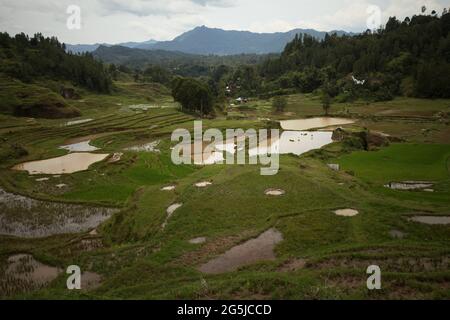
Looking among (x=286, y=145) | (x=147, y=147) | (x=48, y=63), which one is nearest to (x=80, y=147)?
(x=147, y=147)

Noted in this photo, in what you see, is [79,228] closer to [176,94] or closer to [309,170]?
[309,170]

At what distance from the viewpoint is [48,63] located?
124 metres

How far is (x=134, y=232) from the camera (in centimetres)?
2362

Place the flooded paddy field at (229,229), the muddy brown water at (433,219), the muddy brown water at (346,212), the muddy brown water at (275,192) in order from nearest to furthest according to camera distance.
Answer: the flooded paddy field at (229,229), the muddy brown water at (433,219), the muddy brown water at (346,212), the muddy brown water at (275,192)

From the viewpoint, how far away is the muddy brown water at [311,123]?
8084 cm

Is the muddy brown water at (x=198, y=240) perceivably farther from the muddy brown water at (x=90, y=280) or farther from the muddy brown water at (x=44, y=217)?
the muddy brown water at (x=44, y=217)

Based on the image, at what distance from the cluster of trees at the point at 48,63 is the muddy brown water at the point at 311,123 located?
7537cm

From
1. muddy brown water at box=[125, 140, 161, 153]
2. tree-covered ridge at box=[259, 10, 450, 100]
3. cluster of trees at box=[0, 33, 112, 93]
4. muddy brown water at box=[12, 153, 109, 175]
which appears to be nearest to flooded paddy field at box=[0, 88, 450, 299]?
muddy brown water at box=[12, 153, 109, 175]

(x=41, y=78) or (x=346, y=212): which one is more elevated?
(x=41, y=78)

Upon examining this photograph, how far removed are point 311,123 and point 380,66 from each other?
7265 cm

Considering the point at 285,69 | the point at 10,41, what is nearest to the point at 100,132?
the point at 10,41

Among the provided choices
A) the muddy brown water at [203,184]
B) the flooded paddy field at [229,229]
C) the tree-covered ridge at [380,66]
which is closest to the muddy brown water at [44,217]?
the flooded paddy field at [229,229]

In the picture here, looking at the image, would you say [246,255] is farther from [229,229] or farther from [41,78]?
[41,78]

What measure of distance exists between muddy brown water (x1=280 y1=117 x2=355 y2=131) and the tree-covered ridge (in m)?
38.4
